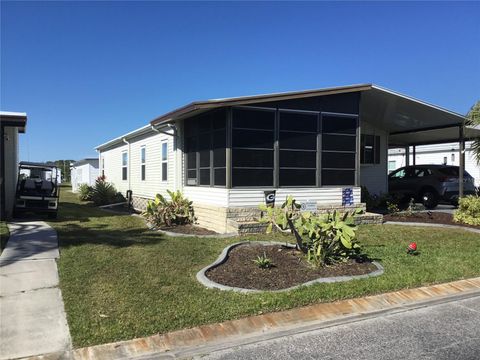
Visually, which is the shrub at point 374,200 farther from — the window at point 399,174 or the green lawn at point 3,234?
the green lawn at point 3,234

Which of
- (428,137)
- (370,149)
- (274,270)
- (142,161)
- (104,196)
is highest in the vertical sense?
(428,137)

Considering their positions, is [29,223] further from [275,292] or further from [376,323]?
[376,323]

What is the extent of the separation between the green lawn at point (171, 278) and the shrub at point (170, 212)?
4.38 ft

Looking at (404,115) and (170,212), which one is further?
(404,115)

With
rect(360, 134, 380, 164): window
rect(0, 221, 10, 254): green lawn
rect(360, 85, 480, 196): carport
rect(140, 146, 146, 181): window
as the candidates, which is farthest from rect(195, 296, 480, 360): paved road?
rect(140, 146, 146, 181): window

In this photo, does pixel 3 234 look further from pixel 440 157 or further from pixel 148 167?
pixel 440 157

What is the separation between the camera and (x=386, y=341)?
4.51m

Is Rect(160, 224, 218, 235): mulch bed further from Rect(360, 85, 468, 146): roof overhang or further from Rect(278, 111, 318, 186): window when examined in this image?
Rect(360, 85, 468, 146): roof overhang

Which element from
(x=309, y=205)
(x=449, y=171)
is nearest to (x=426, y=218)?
(x=309, y=205)

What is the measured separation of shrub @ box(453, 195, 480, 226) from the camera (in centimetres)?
1162

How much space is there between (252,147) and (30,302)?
669 cm

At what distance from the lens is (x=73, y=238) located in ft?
30.1

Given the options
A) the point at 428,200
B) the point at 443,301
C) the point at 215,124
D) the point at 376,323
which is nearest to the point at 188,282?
the point at 376,323

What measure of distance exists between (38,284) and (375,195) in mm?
12803
